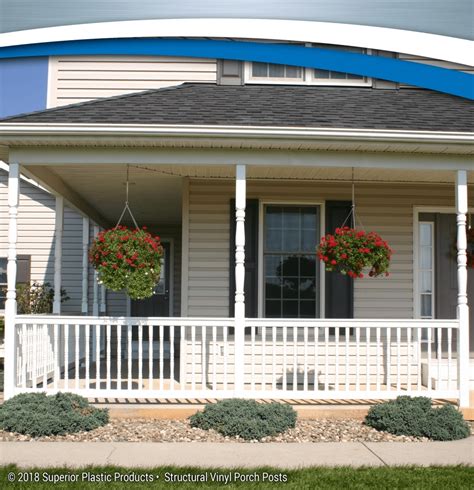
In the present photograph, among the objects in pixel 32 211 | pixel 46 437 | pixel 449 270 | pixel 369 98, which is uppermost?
pixel 369 98

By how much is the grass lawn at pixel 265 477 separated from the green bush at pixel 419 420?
127cm

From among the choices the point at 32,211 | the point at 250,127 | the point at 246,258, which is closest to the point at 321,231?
the point at 246,258

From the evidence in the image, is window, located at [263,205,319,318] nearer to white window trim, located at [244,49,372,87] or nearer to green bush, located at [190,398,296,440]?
white window trim, located at [244,49,372,87]

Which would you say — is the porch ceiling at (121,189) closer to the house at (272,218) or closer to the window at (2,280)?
the house at (272,218)

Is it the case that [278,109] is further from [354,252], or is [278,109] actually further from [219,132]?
[354,252]

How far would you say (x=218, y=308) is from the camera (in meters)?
9.16

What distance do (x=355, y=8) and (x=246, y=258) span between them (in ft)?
13.8

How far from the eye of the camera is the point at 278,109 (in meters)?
8.52

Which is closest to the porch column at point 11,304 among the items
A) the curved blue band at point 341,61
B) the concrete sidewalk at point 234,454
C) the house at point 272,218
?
the house at point 272,218

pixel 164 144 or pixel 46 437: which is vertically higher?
pixel 164 144

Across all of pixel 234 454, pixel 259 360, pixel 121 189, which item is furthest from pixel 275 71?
pixel 234 454

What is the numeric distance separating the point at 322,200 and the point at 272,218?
2.47 ft

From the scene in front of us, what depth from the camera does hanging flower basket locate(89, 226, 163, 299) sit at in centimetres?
721

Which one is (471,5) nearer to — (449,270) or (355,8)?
(355,8)
